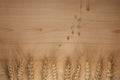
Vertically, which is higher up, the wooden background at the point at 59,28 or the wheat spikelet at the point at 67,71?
the wooden background at the point at 59,28

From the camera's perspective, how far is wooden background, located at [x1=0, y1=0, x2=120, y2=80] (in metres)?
1.58

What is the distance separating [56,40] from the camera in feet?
5.33

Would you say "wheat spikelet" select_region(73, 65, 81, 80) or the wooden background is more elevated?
the wooden background

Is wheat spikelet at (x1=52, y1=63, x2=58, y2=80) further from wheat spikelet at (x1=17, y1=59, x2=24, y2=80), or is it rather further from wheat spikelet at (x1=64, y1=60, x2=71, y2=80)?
wheat spikelet at (x1=17, y1=59, x2=24, y2=80)

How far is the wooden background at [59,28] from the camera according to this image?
1.58m

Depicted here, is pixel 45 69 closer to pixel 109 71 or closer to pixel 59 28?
pixel 59 28

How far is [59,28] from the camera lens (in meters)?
1.62

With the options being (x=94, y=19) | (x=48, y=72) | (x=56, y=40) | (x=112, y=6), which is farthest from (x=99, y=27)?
(x=48, y=72)

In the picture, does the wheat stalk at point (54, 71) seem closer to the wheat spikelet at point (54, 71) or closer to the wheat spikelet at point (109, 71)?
the wheat spikelet at point (54, 71)

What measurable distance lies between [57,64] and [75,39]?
0.81 feet

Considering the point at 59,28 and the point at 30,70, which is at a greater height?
the point at 59,28

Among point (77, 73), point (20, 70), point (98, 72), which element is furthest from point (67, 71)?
point (20, 70)

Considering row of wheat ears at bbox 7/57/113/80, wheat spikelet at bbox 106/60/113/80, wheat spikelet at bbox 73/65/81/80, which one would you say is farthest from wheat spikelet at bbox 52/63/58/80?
wheat spikelet at bbox 106/60/113/80

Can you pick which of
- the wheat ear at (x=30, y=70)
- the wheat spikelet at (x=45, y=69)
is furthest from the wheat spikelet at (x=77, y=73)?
the wheat ear at (x=30, y=70)
